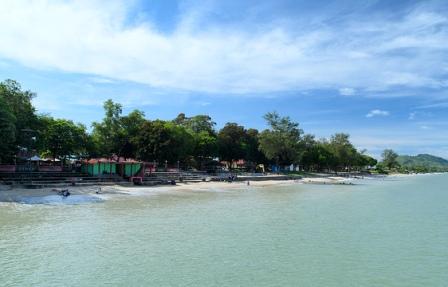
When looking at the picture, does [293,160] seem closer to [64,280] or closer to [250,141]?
[250,141]

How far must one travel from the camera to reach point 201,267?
532 inches

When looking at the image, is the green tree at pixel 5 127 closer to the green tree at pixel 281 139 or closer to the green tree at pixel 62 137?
the green tree at pixel 62 137

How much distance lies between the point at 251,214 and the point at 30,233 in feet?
45.2

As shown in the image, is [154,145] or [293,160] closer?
[154,145]

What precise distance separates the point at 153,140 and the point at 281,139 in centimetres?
3394

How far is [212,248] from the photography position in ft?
53.3

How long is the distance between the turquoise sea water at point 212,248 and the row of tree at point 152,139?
59.1 ft

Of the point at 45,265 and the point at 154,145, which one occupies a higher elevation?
the point at 154,145

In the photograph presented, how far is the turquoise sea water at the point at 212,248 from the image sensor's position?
12430 millimetres

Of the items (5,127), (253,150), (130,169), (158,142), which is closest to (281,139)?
(253,150)

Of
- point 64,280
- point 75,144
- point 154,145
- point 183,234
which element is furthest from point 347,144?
point 64,280

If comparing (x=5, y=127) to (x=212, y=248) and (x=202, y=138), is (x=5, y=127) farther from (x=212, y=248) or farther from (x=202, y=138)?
(x=202, y=138)

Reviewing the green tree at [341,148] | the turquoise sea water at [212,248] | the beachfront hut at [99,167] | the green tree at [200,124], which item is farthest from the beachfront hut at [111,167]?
the green tree at [341,148]

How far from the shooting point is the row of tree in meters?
41.8
